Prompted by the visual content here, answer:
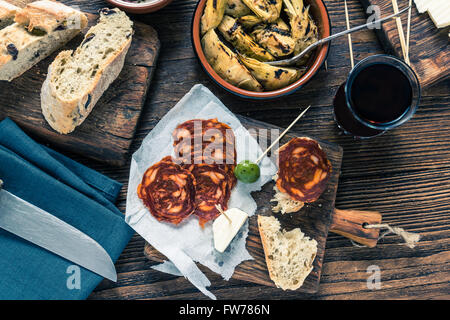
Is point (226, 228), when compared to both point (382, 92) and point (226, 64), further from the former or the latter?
point (382, 92)

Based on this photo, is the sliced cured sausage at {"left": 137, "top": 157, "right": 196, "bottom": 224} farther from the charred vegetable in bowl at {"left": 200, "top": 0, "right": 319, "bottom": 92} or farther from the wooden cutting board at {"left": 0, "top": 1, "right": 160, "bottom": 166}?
the charred vegetable in bowl at {"left": 200, "top": 0, "right": 319, "bottom": 92}

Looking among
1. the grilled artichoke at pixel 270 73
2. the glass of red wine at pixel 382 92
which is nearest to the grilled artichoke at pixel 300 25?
the grilled artichoke at pixel 270 73

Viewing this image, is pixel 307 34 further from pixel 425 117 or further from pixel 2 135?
pixel 2 135

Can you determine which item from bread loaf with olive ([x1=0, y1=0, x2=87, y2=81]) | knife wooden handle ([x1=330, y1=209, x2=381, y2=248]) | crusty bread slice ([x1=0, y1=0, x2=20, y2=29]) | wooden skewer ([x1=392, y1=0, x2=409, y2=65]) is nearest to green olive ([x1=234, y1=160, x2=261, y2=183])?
knife wooden handle ([x1=330, y1=209, x2=381, y2=248])

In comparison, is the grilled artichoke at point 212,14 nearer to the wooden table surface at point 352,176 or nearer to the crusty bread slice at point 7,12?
the wooden table surface at point 352,176

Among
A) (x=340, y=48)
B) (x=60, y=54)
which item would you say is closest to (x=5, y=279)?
(x=60, y=54)

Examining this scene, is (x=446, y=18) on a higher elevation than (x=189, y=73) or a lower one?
higher

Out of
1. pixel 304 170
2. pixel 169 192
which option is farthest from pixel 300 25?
pixel 169 192

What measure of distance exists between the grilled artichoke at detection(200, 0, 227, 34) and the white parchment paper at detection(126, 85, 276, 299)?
0.89ft

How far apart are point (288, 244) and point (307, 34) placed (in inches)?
33.1

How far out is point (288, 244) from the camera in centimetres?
157

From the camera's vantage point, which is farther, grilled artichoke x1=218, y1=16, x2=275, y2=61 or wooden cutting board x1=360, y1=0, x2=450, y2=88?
wooden cutting board x1=360, y1=0, x2=450, y2=88

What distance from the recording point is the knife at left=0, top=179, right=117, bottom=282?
4.96ft

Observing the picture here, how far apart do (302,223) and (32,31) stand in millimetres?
1334
